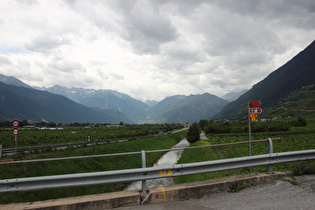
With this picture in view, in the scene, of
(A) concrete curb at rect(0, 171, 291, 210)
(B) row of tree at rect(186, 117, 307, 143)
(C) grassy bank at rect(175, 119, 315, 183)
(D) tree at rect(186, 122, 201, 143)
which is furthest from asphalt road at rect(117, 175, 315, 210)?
(B) row of tree at rect(186, 117, 307, 143)

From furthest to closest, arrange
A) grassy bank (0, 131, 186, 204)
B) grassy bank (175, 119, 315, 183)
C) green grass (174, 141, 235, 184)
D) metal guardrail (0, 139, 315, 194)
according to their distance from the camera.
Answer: green grass (174, 141, 235, 184), grassy bank (175, 119, 315, 183), grassy bank (0, 131, 186, 204), metal guardrail (0, 139, 315, 194)

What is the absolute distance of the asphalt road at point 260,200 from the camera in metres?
6.10

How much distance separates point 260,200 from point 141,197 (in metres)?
3.65

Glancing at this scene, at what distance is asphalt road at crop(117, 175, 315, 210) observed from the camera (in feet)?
20.0

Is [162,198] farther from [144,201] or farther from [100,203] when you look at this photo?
[100,203]

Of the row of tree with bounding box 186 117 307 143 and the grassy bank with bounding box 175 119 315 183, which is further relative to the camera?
the row of tree with bounding box 186 117 307 143

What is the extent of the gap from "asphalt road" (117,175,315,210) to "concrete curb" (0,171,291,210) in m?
0.18

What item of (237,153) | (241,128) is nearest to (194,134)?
(241,128)

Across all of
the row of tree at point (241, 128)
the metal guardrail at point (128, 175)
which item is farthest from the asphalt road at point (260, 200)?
the row of tree at point (241, 128)

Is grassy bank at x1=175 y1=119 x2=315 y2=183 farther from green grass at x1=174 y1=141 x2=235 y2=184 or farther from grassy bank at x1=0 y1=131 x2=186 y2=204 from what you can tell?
grassy bank at x1=0 y1=131 x2=186 y2=204

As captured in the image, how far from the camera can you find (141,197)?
21.6ft

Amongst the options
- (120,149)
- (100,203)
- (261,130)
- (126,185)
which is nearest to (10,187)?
(100,203)

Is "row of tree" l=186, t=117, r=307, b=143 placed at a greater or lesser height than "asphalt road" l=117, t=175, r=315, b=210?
lesser

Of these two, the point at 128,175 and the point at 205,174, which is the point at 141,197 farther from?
the point at 205,174
